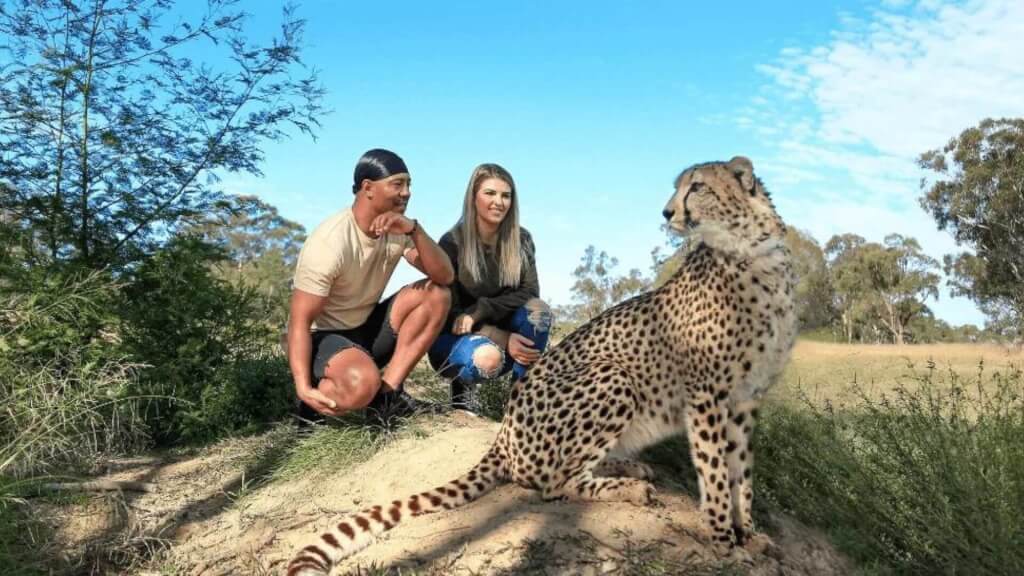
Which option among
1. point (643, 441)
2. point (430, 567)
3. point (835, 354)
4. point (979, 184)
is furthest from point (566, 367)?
point (979, 184)

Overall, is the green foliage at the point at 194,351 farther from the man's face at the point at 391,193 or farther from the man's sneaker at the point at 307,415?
the man's face at the point at 391,193

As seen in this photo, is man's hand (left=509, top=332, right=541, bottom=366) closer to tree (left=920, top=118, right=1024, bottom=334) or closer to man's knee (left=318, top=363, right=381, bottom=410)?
man's knee (left=318, top=363, right=381, bottom=410)

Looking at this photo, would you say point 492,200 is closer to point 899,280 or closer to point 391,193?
point 391,193

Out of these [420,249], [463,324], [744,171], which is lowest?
[463,324]

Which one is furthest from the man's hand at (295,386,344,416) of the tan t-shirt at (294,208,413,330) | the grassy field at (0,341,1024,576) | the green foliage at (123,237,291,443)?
the green foliage at (123,237,291,443)

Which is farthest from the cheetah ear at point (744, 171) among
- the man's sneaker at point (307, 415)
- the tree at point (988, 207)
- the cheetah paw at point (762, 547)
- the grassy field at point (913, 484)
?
the tree at point (988, 207)

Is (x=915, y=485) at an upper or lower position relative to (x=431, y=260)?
lower

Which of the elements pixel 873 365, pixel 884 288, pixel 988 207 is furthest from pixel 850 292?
pixel 873 365

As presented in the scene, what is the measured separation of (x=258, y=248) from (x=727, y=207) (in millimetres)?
30151

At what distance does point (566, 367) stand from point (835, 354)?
646 inches

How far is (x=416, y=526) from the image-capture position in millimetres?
3352

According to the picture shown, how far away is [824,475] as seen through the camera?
153 inches

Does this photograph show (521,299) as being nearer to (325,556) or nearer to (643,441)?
(643,441)

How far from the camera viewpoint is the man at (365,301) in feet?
13.4
